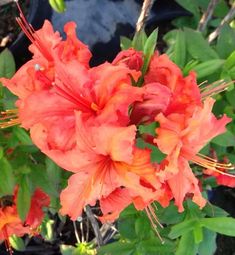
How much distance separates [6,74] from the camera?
1.02 meters

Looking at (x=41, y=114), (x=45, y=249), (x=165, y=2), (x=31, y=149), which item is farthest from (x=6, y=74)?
(x=165, y=2)

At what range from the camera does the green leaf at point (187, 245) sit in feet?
3.41

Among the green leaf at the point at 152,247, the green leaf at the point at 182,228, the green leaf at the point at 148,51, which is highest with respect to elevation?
the green leaf at the point at 148,51

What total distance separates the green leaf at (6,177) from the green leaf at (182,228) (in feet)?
0.94

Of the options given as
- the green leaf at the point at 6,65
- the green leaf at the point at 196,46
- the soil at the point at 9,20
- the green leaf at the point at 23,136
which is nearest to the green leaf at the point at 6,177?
the green leaf at the point at 23,136

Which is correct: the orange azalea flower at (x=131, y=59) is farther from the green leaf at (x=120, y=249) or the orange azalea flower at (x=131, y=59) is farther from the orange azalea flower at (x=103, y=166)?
the green leaf at (x=120, y=249)

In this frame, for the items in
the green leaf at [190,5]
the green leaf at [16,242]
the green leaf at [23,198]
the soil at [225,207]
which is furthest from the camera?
the soil at [225,207]

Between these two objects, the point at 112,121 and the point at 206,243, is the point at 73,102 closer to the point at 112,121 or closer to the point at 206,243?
the point at 112,121

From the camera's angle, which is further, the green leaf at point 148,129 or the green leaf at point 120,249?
the green leaf at point 120,249

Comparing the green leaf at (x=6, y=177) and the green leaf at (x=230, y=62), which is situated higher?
the green leaf at (x=230, y=62)

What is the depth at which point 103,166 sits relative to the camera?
2.46ft

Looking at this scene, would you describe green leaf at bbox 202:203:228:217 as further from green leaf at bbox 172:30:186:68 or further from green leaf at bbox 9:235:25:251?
green leaf at bbox 9:235:25:251

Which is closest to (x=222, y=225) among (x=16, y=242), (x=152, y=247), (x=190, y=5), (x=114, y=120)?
(x=152, y=247)

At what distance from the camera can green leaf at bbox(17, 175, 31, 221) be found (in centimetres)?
102
